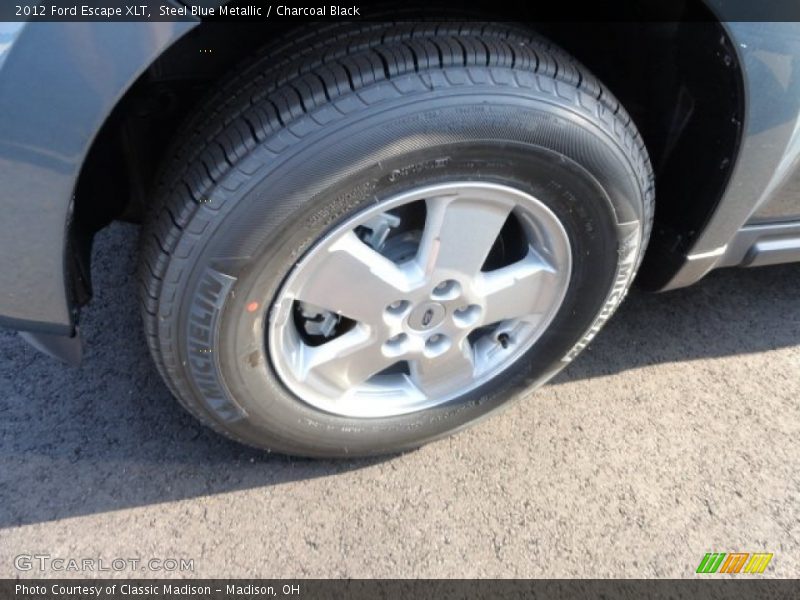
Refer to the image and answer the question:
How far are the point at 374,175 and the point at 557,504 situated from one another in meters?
0.96

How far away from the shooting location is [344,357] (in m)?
1.62

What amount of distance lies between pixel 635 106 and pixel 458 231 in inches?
23.7

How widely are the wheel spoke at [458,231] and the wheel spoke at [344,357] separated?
8.6 inches

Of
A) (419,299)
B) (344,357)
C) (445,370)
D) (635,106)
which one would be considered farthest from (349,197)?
(635,106)

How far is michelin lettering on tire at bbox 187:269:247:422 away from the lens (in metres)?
1.35

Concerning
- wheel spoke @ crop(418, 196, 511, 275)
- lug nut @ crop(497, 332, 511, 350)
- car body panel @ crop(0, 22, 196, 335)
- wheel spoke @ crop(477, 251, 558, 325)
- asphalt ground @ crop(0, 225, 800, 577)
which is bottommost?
asphalt ground @ crop(0, 225, 800, 577)

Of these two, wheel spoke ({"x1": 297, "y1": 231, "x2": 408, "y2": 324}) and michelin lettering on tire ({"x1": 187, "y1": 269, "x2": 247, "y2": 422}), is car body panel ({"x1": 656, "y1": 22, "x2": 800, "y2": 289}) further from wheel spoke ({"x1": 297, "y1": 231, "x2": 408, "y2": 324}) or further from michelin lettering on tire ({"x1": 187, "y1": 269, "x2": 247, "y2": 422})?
michelin lettering on tire ({"x1": 187, "y1": 269, "x2": 247, "y2": 422})

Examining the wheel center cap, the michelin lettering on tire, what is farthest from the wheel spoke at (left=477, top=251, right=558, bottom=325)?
the michelin lettering on tire

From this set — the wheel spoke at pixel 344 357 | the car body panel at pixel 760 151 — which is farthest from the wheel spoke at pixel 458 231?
the car body panel at pixel 760 151

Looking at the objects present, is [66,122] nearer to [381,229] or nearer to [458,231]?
[381,229]

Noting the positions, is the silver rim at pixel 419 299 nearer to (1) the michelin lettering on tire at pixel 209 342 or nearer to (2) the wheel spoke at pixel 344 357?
(2) the wheel spoke at pixel 344 357

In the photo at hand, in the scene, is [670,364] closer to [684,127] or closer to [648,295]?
[648,295]

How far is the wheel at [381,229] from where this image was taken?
1.29m

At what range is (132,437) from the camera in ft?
6.07
